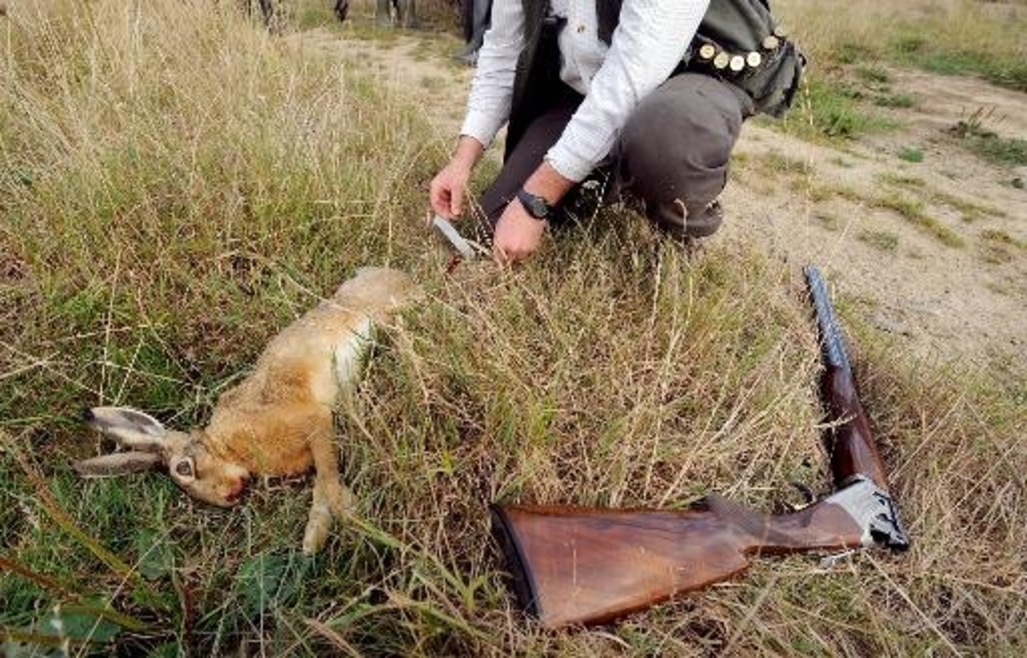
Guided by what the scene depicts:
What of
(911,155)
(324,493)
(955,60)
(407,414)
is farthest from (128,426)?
(955,60)

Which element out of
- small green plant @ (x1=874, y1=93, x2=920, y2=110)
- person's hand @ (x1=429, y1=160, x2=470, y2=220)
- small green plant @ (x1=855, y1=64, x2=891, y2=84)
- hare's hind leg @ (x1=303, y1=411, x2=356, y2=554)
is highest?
person's hand @ (x1=429, y1=160, x2=470, y2=220)

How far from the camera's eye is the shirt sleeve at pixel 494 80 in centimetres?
258

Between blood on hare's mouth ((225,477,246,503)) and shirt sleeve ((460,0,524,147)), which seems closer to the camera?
blood on hare's mouth ((225,477,246,503))

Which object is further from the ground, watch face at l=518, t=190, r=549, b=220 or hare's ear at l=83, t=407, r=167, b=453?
Answer: watch face at l=518, t=190, r=549, b=220

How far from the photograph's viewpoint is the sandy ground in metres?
3.00

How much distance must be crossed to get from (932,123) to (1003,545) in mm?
5299

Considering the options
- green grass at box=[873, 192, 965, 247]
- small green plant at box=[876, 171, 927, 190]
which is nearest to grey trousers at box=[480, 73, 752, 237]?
green grass at box=[873, 192, 965, 247]

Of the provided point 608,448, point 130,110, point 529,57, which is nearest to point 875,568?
point 608,448

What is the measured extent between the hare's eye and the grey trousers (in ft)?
3.95

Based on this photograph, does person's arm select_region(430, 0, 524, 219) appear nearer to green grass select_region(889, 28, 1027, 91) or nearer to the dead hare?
the dead hare

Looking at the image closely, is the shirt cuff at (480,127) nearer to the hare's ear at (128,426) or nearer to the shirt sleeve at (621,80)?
the shirt sleeve at (621,80)

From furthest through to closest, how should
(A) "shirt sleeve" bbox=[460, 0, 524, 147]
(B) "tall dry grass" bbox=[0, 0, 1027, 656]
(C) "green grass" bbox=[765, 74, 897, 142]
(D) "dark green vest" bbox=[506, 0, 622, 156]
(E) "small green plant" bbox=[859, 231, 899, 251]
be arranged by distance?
(C) "green grass" bbox=[765, 74, 897, 142]
(E) "small green plant" bbox=[859, 231, 899, 251]
(A) "shirt sleeve" bbox=[460, 0, 524, 147]
(D) "dark green vest" bbox=[506, 0, 622, 156]
(B) "tall dry grass" bbox=[0, 0, 1027, 656]

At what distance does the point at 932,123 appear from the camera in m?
6.09

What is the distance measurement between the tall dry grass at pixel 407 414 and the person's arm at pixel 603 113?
139 mm
